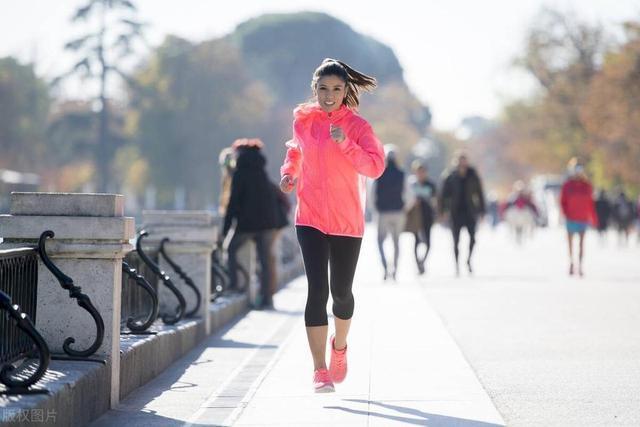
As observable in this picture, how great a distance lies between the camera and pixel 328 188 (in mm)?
7516

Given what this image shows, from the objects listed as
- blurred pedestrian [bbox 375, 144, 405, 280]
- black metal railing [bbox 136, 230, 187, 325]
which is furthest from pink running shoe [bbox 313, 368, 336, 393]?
blurred pedestrian [bbox 375, 144, 405, 280]

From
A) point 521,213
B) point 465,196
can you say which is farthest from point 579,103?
point 465,196

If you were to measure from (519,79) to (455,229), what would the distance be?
172ft

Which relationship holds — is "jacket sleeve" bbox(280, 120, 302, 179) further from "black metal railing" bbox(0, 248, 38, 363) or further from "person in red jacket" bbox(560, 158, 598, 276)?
"person in red jacket" bbox(560, 158, 598, 276)

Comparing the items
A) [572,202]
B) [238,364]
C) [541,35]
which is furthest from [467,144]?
[238,364]

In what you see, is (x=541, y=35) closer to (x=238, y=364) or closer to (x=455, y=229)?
(x=455, y=229)

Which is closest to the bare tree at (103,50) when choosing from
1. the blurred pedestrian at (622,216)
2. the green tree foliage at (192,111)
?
the green tree foliage at (192,111)

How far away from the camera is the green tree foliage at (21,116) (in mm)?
80125

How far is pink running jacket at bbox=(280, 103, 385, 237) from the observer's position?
7.50 meters

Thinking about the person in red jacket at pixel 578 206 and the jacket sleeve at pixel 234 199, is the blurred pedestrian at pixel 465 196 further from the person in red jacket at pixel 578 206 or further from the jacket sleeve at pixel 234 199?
the jacket sleeve at pixel 234 199

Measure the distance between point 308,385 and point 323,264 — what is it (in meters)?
1.00

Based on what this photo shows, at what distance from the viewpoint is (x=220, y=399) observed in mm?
7895

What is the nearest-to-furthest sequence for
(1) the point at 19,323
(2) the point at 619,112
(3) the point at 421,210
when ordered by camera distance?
1. (1) the point at 19,323
2. (3) the point at 421,210
3. (2) the point at 619,112

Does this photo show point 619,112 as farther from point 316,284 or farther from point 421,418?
point 421,418
